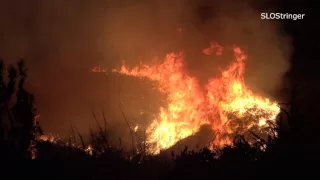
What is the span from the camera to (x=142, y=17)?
28.9 meters

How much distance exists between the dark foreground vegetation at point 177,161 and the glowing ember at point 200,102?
14656mm

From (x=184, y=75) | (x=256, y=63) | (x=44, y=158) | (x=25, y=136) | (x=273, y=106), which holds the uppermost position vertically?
(x=256, y=63)

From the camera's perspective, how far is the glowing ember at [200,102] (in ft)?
74.6

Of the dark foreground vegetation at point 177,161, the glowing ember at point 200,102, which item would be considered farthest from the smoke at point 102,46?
the dark foreground vegetation at point 177,161

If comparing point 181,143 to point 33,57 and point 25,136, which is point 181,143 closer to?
point 33,57

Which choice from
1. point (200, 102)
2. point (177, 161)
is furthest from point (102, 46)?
point (177, 161)

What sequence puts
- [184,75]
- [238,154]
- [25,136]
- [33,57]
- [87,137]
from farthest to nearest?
[184,75], [33,57], [87,137], [25,136], [238,154]

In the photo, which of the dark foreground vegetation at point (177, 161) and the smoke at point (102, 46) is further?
the smoke at point (102, 46)

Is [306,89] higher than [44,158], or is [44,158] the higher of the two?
[306,89]

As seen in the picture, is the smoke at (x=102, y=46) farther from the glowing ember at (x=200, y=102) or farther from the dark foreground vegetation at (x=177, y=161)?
the dark foreground vegetation at (x=177, y=161)

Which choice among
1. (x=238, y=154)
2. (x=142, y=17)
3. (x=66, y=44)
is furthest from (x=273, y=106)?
(x=238, y=154)

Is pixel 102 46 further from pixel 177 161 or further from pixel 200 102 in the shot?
pixel 177 161

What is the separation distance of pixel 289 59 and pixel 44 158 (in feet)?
83.1

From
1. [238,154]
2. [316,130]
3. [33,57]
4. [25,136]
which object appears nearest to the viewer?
[316,130]
